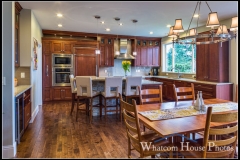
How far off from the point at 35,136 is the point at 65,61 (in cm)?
368

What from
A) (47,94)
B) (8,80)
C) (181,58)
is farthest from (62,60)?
(181,58)

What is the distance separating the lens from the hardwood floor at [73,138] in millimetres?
2576

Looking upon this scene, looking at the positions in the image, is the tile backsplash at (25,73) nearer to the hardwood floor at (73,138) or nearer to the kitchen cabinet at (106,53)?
the hardwood floor at (73,138)

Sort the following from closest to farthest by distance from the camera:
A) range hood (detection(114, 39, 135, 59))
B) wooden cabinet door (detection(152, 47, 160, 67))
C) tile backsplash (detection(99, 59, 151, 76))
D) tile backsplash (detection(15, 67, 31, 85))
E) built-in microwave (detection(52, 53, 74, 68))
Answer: tile backsplash (detection(15, 67, 31, 85)) → built-in microwave (detection(52, 53, 74, 68)) → range hood (detection(114, 39, 135, 59)) → tile backsplash (detection(99, 59, 151, 76)) → wooden cabinet door (detection(152, 47, 160, 67))

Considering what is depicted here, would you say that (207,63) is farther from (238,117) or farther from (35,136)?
(35,136)

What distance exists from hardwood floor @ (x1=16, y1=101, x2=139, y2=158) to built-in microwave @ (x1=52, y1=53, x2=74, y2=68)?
2.29 metres

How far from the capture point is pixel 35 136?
129 inches

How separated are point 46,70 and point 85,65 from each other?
139 cm

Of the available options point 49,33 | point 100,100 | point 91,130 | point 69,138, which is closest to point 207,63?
point 100,100

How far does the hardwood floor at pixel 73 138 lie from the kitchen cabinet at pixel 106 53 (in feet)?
9.98

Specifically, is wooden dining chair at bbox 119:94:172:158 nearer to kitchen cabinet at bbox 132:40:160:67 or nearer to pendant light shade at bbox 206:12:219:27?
pendant light shade at bbox 206:12:219:27

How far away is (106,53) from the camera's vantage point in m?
7.25

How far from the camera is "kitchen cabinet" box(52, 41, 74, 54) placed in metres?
6.40

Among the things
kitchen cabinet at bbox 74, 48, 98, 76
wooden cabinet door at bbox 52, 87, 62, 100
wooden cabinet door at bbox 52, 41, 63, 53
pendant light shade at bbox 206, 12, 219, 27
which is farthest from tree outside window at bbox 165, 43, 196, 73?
wooden cabinet door at bbox 52, 87, 62, 100
